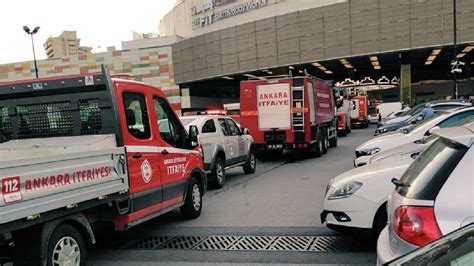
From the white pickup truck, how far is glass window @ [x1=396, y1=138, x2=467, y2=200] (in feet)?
10.3

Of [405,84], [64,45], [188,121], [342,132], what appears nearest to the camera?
[188,121]

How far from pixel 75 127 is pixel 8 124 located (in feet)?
3.39

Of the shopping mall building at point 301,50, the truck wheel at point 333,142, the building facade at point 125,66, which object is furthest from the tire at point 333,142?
the building facade at point 125,66

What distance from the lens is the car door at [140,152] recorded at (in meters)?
5.51

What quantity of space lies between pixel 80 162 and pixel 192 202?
10.2ft

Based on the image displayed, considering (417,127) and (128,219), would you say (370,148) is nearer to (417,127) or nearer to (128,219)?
(417,127)

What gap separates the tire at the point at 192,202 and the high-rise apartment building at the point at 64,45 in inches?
3586

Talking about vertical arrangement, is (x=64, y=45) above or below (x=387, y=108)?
above

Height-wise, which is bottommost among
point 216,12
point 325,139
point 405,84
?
point 325,139

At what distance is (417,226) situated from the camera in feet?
9.43

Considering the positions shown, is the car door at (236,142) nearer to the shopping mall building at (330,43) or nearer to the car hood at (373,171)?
the car hood at (373,171)

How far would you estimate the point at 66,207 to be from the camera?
14.1 feet

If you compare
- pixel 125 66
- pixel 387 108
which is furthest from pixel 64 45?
pixel 387 108

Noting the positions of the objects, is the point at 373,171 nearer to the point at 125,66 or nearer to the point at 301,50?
the point at 301,50
